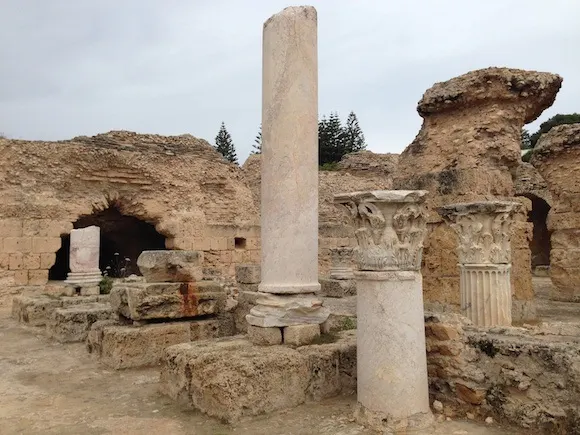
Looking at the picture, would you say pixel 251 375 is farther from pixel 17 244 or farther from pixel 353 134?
pixel 353 134

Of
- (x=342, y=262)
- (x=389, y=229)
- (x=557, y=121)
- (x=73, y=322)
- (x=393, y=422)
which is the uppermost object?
(x=557, y=121)

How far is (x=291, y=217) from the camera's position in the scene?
16.5 ft

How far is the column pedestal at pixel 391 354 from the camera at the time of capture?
3.71 metres

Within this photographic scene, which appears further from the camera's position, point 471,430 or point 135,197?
point 135,197

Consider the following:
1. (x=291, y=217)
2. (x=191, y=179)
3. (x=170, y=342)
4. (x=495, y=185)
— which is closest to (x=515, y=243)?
(x=495, y=185)

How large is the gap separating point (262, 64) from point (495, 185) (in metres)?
5.31

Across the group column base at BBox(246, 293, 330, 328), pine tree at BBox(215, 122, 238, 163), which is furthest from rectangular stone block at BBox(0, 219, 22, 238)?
pine tree at BBox(215, 122, 238, 163)

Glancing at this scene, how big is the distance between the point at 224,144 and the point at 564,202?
147 ft

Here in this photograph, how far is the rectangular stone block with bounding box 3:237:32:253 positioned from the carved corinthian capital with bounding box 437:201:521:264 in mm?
10809

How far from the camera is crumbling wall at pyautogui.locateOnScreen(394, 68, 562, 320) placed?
8805 mm

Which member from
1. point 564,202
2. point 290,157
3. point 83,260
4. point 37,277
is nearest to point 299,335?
point 290,157

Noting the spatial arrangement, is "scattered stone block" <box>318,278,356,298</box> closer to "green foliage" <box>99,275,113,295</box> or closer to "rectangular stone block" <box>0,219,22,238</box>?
"green foliage" <box>99,275,113,295</box>

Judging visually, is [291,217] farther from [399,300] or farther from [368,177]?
[368,177]

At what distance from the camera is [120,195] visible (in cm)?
1514
